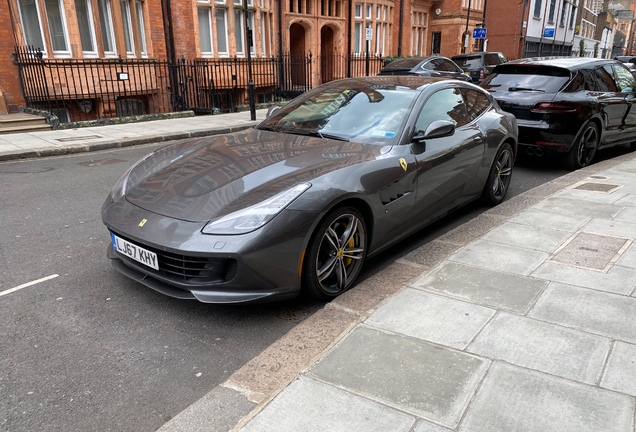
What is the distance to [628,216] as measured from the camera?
189 inches

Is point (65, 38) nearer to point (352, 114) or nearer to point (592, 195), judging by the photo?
point (352, 114)

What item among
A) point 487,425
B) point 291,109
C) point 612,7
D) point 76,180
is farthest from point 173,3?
point 612,7

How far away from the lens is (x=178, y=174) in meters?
3.46

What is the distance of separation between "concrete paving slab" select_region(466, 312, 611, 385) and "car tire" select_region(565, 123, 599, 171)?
537 cm

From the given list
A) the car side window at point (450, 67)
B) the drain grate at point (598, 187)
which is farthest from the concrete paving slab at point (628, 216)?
the car side window at point (450, 67)

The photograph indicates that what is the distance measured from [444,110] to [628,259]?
2.00 meters

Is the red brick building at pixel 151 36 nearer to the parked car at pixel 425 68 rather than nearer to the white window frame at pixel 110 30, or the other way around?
the white window frame at pixel 110 30

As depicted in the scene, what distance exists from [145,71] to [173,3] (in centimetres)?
282

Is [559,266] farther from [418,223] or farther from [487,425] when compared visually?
[487,425]

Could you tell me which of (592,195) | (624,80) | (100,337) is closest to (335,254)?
(100,337)

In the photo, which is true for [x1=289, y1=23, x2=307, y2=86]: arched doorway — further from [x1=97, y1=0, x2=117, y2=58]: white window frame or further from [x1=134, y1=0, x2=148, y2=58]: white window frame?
[x1=97, y1=0, x2=117, y2=58]: white window frame

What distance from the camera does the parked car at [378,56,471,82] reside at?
1450 centimetres

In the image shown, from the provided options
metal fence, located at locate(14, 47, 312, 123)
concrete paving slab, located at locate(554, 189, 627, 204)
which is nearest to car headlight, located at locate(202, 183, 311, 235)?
concrete paving slab, located at locate(554, 189, 627, 204)

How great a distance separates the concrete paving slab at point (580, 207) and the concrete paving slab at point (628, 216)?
2.2 inches
